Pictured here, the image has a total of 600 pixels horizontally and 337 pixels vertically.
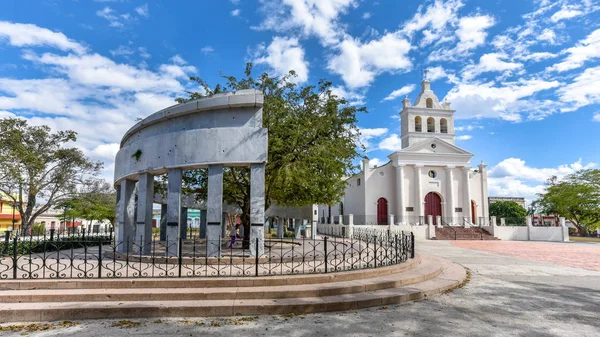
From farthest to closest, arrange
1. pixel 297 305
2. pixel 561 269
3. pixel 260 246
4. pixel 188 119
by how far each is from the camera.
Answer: pixel 561 269 → pixel 188 119 → pixel 260 246 → pixel 297 305

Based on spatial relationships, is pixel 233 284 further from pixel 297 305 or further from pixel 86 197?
pixel 86 197

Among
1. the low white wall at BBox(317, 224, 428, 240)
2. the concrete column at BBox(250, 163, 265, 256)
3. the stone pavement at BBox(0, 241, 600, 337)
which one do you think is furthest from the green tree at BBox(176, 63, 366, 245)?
the low white wall at BBox(317, 224, 428, 240)

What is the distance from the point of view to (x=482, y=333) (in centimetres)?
579

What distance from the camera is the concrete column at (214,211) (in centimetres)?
1016

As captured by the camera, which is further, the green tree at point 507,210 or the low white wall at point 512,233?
the green tree at point 507,210

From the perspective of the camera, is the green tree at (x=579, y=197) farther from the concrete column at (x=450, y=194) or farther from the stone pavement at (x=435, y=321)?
the stone pavement at (x=435, y=321)

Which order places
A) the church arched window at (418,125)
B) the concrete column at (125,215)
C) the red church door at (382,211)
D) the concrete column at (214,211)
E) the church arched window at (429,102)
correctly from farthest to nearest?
1. the church arched window at (429,102)
2. the church arched window at (418,125)
3. the red church door at (382,211)
4. the concrete column at (125,215)
5. the concrete column at (214,211)

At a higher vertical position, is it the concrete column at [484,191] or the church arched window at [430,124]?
the church arched window at [430,124]

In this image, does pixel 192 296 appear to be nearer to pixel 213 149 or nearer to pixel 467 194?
pixel 213 149

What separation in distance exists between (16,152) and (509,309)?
27.9 m

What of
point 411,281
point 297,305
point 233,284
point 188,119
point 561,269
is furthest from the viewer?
point 561,269

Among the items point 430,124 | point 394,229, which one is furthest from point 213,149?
point 430,124

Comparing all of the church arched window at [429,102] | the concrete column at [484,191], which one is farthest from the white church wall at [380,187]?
the concrete column at [484,191]

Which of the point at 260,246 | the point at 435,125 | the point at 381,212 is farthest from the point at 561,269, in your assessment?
the point at 435,125
